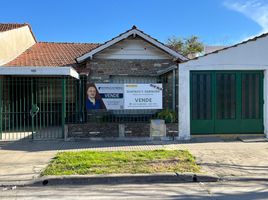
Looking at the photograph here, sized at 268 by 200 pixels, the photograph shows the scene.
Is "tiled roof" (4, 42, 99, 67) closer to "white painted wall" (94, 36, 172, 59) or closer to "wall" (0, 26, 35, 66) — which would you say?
"wall" (0, 26, 35, 66)

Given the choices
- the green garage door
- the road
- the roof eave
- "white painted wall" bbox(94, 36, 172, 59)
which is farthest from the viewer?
"white painted wall" bbox(94, 36, 172, 59)

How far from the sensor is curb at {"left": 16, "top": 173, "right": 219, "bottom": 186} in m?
7.25

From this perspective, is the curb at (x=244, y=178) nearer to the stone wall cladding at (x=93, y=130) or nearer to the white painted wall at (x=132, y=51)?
the stone wall cladding at (x=93, y=130)

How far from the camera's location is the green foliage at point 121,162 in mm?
7824

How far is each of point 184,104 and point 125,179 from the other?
18.8ft

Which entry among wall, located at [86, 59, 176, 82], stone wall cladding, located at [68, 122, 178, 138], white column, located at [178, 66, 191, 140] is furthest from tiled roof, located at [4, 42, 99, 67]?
white column, located at [178, 66, 191, 140]

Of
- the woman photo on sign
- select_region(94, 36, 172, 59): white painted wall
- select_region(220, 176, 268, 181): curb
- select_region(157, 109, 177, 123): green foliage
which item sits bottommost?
select_region(220, 176, 268, 181): curb

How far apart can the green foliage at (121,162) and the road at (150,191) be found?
2.35 ft

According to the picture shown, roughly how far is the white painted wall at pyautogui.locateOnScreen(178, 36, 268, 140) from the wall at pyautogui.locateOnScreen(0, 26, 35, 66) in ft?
27.5

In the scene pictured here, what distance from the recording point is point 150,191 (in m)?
6.68

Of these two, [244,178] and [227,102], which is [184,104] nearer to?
[227,102]

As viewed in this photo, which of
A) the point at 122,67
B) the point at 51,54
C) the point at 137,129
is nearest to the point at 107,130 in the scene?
the point at 137,129

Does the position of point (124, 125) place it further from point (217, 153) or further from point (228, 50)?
point (228, 50)

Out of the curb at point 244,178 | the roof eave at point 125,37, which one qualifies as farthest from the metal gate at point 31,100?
the curb at point 244,178
